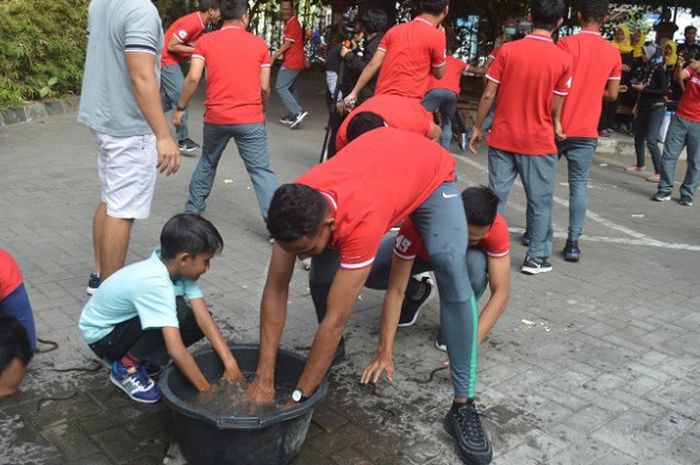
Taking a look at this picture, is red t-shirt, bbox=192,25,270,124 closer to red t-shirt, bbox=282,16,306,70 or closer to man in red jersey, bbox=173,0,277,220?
man in red jersey, bbox=173,0,277,220

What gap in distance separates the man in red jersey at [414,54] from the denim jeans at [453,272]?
3.32 m

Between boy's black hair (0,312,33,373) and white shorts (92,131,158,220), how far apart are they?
100 cm

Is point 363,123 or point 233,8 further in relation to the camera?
point 233,8

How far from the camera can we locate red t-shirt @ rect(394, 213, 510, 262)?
3.64 meters

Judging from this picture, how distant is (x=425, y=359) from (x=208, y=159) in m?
2.64

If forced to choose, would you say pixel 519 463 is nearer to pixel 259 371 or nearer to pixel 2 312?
pixel 259 371

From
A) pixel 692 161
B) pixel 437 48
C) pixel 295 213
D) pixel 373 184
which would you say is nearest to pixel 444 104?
pixel 437 48

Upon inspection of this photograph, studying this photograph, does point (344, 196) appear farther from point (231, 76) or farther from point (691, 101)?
point (691, 101)

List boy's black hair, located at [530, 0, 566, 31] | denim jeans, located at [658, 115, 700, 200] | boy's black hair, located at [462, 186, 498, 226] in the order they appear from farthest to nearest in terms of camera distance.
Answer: denim jeans, located at [658, 115, 700, 200] → boy's black hair, located at [530, 0, 566, 31] → boy's black hair, located at [462, 186, 498, 226]

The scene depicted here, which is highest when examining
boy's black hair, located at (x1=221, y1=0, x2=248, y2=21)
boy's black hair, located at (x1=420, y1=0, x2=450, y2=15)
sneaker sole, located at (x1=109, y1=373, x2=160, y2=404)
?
boy's black hair, located at (x1=420, y1=0, x2=450, y2=15)

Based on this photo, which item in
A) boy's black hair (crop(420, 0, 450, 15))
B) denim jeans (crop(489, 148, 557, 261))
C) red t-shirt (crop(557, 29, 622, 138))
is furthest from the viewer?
boy's black hair (crop(420, 0, 450, 15))

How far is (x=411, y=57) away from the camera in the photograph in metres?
6.37

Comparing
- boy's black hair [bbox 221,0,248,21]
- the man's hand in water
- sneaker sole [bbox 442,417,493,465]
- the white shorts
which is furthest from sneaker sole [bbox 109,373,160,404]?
boy's black hair [bbox 221,0,248,21]

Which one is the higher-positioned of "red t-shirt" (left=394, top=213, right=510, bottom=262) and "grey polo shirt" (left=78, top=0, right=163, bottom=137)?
"grey polo shirt" (left=78, top=0, right=163, bottom=137)
